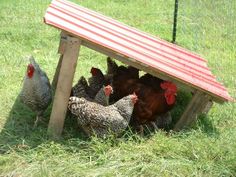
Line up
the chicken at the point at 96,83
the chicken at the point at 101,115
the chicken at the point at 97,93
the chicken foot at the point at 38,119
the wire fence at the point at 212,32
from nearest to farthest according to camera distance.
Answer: the chicken at the point at 101,115
the chicken at the point at 97,93
the chicken foot at the point at 38,119
the chicken at the point at 96,83
the wire fence at the point at 212,32

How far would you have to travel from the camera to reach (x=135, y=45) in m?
5.16

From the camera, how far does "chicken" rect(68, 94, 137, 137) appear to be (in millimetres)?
4527

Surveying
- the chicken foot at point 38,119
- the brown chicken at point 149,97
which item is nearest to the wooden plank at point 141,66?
the brown chicken at point 149,97

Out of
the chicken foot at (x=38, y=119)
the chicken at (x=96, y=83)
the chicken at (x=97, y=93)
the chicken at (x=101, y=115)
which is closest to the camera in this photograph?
the chicken at (x=101, y=115)

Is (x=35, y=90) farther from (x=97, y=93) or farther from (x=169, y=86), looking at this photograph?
(x=169, y=86)

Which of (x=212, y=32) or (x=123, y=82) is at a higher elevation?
(x=212, y=32)

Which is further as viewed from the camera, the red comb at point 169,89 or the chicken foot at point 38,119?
the chicken foot at point 38,119

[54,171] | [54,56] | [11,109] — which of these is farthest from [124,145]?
[54,56]

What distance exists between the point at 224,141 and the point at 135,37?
6.07 ft

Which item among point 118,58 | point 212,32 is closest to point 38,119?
point 118,58

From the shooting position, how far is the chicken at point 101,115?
4.53 metres

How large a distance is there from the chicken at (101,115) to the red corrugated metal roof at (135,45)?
0.57m

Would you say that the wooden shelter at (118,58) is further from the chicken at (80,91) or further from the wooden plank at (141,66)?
the chicken at (80,91)

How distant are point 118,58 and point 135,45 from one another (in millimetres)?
612
